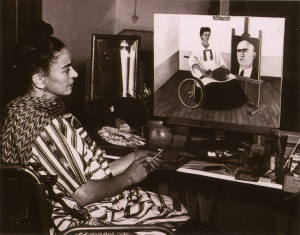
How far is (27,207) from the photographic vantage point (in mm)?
1448

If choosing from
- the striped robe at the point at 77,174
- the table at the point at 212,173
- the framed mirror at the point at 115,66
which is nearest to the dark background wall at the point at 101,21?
the striped robe at the point at 77,174

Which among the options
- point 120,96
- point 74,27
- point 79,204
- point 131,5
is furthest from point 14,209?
point 131,5

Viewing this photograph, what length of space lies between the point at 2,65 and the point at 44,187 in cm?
124

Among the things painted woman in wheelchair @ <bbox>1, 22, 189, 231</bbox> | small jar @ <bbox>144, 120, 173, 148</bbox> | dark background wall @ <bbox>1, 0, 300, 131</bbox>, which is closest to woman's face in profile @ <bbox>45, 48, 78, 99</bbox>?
painted woman in wheelchair @ <bbox>1, 22, 189, 231</bbox>

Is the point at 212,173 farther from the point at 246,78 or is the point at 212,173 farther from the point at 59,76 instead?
the point at 59,76

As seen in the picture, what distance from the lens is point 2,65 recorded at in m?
2.46

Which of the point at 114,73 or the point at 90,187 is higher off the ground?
the point at 114,73

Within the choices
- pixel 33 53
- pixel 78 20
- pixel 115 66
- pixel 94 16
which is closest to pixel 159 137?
pixel 115 66

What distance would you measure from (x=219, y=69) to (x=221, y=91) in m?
0.11

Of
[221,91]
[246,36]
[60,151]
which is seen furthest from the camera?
[221,91]

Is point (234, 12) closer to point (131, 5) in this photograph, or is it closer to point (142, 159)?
point (131, 5)

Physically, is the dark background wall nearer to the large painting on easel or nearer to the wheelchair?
the wheelchair

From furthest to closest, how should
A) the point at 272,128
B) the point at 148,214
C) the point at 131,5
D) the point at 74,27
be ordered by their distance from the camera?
the point at 131,5 → the point at 74,27 → the point at 272,128 → the point at 148,214

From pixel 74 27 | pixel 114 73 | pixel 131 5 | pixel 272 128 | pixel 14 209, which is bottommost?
pixel 14 209
